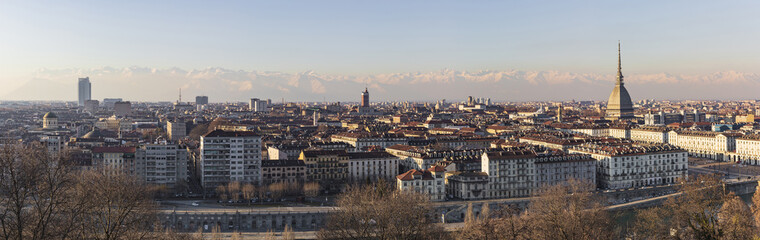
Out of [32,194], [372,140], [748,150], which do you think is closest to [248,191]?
[372,140]

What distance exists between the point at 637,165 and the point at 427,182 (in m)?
14.4

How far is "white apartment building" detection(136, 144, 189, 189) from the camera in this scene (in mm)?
40875

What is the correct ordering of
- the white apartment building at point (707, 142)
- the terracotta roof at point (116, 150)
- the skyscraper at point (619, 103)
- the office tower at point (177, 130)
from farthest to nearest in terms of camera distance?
the skyscraper at point (619, 103)
the office tower at point (177, 130)
the white apartment building at point (707, 142)
the terracotta roof at point (116, 150)

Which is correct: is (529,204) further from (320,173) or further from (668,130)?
(668,130)

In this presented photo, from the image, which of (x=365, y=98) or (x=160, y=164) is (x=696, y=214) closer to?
(x=160, y=164)

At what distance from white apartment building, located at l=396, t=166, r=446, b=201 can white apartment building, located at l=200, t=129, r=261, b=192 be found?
9088mm

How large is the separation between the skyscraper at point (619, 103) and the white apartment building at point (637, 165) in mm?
61146

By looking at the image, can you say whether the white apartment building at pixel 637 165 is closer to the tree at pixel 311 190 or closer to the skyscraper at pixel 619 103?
the tree at pixel 311 190

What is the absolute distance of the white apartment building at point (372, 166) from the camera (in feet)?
142

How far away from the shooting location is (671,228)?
23.6 m

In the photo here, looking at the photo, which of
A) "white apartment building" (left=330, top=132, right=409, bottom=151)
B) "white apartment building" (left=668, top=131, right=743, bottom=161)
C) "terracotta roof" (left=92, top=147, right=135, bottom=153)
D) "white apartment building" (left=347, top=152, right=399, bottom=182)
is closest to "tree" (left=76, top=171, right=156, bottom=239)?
"terracotta roof" (left=92, top=147, right=135, bottom=153)

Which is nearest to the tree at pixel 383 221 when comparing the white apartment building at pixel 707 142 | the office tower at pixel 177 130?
the white apartment building at pixel 707 142

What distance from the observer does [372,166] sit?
4369cm

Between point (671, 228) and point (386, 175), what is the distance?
Result: 2219cm
